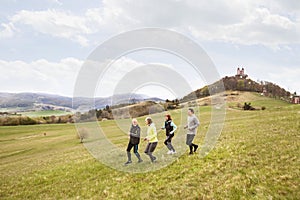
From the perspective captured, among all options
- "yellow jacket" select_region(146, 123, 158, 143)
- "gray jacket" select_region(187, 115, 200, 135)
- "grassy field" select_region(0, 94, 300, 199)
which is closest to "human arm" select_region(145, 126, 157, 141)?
"yellow jacket" select_region(146, 123, 158, 143)

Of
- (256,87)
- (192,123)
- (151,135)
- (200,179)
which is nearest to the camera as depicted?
(200,179)

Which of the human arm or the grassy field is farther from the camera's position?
the human arm

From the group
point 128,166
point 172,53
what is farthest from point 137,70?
point 128,166

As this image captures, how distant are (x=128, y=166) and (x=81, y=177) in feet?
9.76

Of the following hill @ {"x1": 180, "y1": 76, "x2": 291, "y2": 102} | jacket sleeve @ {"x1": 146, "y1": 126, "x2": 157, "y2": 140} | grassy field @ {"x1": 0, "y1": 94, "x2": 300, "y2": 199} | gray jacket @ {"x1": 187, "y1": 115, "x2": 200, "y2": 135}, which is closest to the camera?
grassy field @ {"x1": 0, "y1": 94, "x2": 300, "y2": 199}

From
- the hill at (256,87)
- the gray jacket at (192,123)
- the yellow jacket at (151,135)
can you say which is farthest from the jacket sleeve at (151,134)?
the hill at (256,87)

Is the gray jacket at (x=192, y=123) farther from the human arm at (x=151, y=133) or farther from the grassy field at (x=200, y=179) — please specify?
the human arm at (x=151, y=133)

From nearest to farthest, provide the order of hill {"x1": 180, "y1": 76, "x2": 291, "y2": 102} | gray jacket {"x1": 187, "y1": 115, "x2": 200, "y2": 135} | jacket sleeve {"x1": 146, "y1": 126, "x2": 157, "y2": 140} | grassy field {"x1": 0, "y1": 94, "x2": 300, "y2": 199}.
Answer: grassy field {"x1": 0, "y1": 94, "x2": 300, "y2": 199}
jacket sleeve {"x1": 146, "y1": 126, "x2": 157, "y2": 140}
gray jacket {"x1": 187, "y1": 115, "x2": 200, "y2": 135}
hill {"x1": 180, "y1": 76, "x2": 291, "y2": 102}

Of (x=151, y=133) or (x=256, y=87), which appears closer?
(x=151, y=133)

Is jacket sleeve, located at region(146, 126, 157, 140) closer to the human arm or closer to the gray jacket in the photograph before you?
the human arm

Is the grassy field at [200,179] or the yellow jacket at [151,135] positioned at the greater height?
the yellow jacket at [151,135]

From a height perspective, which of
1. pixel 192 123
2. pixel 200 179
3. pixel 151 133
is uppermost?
pixel 192 123

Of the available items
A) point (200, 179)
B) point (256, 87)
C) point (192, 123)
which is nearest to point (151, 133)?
point (192, 123)

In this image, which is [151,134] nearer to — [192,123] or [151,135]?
[151,135]
